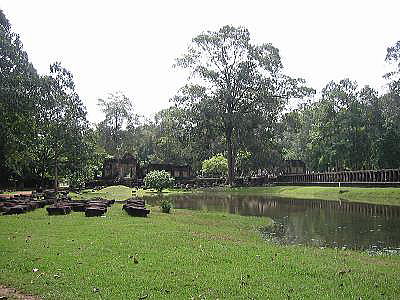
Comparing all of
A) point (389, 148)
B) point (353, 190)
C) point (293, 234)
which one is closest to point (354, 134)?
point (389, 148)

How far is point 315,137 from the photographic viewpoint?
241ft

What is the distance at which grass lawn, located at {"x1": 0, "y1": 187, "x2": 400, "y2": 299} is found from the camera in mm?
8148

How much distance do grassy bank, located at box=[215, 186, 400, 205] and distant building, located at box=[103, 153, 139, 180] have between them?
2061 cm

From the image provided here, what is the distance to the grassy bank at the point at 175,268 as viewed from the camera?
8148 millimetres

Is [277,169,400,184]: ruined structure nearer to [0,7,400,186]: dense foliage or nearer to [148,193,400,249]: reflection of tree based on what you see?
[0,7,400,186]: dense foliage

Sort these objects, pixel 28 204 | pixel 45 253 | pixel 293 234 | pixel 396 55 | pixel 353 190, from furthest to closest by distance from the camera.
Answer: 1. pixel 396 55
2. pixel 353 190
3. pixel 28 204
4. pixel 293 234
5. pixel 45 253

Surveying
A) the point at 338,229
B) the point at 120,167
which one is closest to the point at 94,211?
the point at 338,229

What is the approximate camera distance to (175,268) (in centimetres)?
973

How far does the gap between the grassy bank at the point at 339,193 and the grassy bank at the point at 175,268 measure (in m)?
27.1

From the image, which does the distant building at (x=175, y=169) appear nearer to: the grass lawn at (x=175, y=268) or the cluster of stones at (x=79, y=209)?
the cluster of stones at (x=79, y=209)

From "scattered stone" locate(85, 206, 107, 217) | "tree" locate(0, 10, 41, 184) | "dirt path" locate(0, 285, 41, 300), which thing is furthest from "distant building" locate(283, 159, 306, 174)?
"dirt path" locate(0, 285, 41, 300)

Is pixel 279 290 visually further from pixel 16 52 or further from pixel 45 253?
pixel 16 52

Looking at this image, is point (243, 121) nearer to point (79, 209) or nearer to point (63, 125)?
point (63, 125)

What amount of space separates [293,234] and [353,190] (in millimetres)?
28151
